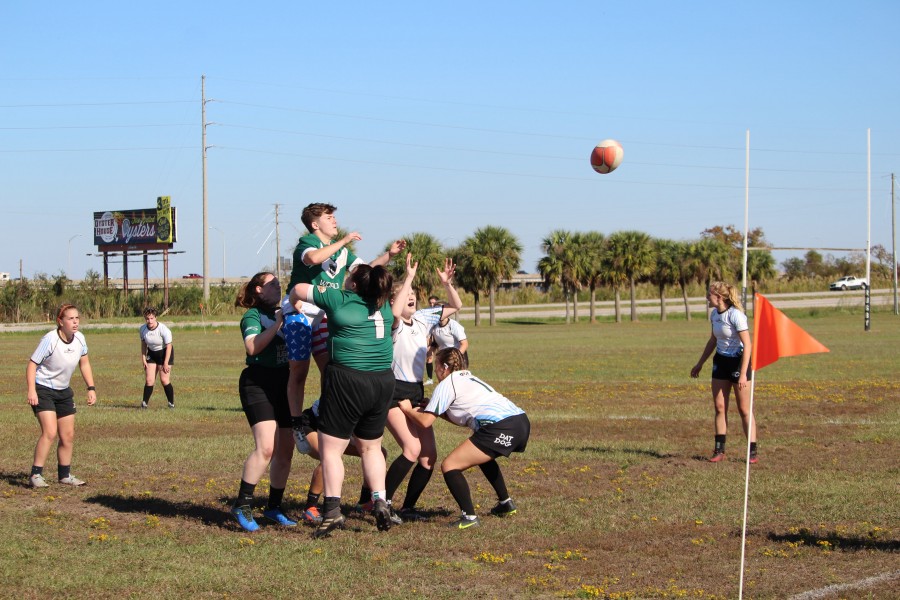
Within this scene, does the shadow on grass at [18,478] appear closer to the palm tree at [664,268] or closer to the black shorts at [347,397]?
the black shorts at [347,397]

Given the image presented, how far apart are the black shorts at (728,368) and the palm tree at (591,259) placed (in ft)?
207

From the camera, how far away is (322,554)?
25.1 ft

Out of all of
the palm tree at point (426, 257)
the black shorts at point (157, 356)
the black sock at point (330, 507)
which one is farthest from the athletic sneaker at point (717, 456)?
the palm tree at point (426, 257)

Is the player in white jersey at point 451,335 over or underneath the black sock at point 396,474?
over

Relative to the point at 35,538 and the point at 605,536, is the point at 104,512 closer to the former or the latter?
the point at 35,538

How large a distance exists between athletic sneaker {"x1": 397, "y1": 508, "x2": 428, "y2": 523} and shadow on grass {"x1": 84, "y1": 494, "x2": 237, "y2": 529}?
4.82ft

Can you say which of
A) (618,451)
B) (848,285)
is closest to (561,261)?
(848,285)

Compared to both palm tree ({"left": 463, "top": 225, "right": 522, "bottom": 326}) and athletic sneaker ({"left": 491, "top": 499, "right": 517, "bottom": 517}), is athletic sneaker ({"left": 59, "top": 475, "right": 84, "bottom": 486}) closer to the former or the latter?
athletic sneaker ({"left": 491, "top": 499, "right": 517, "bottom": 517})

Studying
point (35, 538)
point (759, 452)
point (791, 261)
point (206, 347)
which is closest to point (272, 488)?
point (35, 538)

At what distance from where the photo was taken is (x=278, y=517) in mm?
8734

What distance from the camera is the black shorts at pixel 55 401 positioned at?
→ 10586mm

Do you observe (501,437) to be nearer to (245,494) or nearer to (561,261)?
(245,494)

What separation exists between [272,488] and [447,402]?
1720 mm

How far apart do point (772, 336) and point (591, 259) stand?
70362 millimetres
